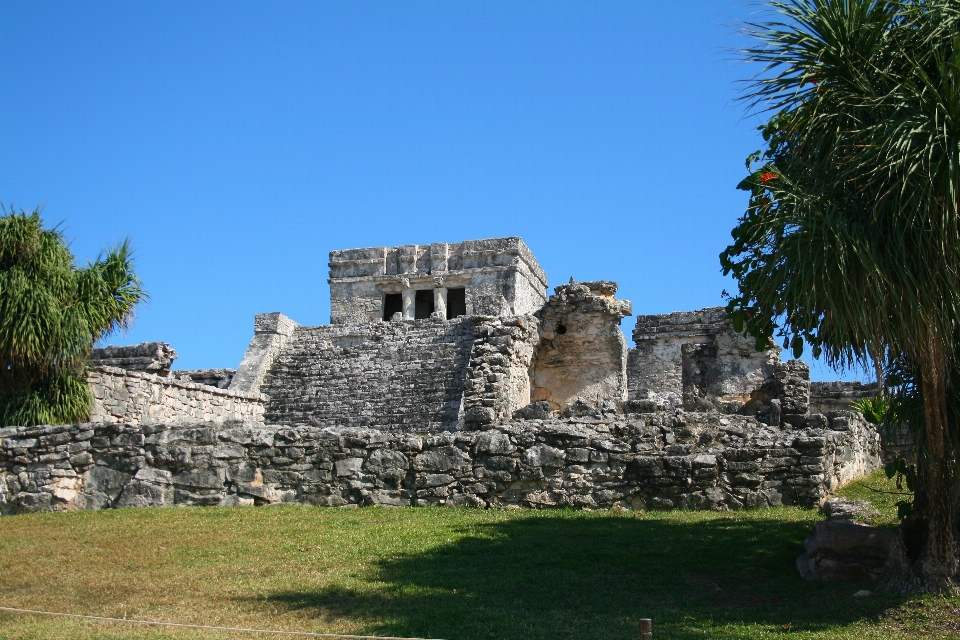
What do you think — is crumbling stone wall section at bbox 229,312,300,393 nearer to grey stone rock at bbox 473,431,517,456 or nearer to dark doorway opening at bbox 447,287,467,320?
grey stone rock at bbox 473,431,517,456

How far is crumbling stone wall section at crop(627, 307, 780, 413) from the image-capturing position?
600 inches

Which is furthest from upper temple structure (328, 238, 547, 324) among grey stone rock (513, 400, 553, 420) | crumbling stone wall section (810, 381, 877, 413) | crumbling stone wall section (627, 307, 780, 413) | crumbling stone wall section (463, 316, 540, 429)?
grey stone rock (513, 400, 553, 420)

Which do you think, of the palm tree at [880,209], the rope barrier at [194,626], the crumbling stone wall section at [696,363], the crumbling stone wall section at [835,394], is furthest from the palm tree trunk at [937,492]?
the crumbling stone wall section at [835,394]

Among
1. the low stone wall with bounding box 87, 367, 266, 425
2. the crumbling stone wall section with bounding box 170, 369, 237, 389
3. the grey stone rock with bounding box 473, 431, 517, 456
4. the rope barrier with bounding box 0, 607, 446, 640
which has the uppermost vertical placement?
the crumbling stone wall section with bounding box 170, 369, 237, 389

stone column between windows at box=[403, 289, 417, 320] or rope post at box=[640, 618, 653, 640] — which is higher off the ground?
stone column between windows at box=[403, 289, 417, 320]

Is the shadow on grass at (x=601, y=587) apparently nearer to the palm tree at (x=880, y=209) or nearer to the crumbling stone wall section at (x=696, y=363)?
the palm tree at (x=880, y=209)

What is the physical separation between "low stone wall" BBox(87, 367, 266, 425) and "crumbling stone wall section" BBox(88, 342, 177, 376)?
65.1 inches

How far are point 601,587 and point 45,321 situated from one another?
8.09m

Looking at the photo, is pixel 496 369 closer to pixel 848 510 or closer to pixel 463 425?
pixel 463 425

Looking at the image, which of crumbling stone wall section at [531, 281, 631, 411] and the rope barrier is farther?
crumbling stone wall section at [531, 281, 631, 411]

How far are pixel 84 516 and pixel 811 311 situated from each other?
6.79m

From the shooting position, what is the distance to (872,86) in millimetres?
5973

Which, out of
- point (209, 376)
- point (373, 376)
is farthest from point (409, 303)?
point (373, 376)

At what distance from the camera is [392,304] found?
29047mm
